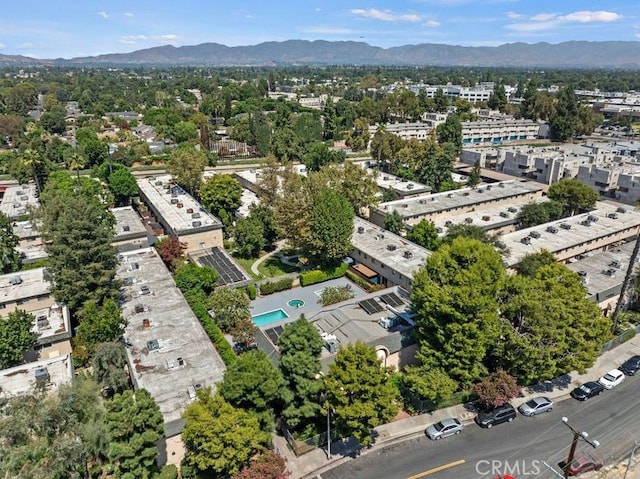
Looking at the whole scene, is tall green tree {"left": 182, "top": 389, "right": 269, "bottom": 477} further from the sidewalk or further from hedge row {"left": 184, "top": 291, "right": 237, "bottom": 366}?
hedge row {"left": 184, "top": 291, "right": 237, "bottom": 366}

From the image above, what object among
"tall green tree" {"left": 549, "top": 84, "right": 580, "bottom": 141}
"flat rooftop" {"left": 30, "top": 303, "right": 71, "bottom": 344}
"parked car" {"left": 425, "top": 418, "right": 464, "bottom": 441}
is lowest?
"parked car" {"left": 425, "top": 418, "right": 464, "bottom": 441}

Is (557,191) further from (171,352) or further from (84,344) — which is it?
(84,344)

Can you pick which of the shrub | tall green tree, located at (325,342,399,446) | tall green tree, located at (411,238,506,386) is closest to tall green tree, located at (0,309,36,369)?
the shrub

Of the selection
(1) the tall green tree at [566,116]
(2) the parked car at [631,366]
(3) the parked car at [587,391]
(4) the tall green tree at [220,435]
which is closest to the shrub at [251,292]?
(4) the tall green tree at [220,435]

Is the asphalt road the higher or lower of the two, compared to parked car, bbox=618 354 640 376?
lower

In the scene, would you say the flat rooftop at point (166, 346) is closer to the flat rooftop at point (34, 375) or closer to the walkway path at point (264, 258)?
the flat rooftop at point (34, 375)

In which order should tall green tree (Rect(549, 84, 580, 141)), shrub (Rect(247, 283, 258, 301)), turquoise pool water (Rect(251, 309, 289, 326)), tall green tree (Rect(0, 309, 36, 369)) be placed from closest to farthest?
tall green tree (Rect(0, 309, 36, 369)) < turquoise pool water (Rect(251, 309, 289, 326)) < shrub (Rect(247, 283, 258, 301)) < tall green tree (Rect(549, 84, 580, 141))
